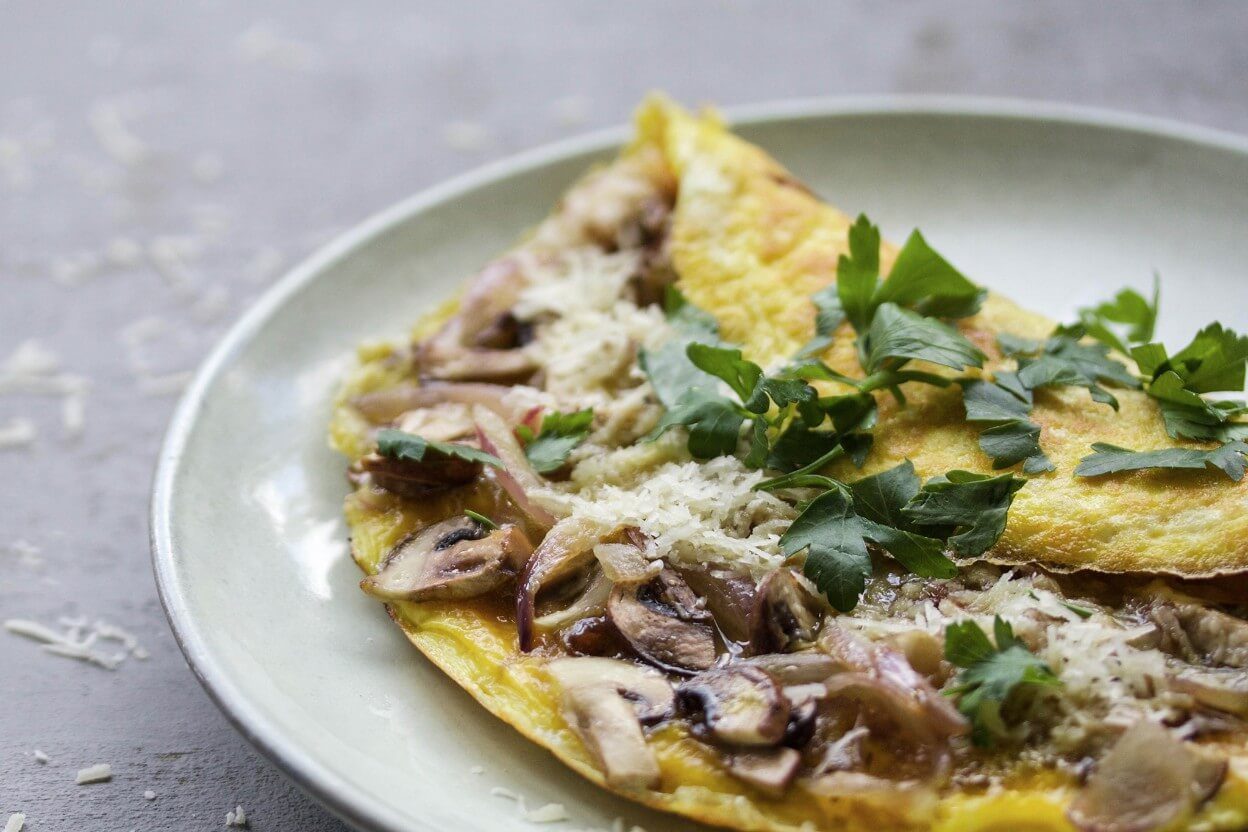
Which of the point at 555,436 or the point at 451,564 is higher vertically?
the point at 555,436

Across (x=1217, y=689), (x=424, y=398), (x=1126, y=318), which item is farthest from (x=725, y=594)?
(x=1126, y=318)

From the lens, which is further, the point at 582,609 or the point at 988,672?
the point at 582,609

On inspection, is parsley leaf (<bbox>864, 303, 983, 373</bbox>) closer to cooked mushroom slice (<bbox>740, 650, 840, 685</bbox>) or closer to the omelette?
the omelette

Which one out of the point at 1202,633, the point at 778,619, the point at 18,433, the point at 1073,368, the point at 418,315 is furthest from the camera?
the point at 18,433

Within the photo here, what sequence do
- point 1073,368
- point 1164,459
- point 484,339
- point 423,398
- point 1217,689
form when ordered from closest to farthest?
point 1217,689 → point 1164,459 → point 1073,368 → point 423,398 → point 484,339

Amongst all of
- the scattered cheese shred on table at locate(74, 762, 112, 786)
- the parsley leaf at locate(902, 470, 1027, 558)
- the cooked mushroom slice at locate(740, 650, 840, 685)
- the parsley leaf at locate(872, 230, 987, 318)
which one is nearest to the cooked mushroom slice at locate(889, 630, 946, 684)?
the cooked mushroom slice at locate(740, 650, 840, 685)

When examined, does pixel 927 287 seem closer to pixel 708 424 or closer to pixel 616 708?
pixel 708 424

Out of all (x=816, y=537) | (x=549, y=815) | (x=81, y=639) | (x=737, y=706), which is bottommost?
(x=81, y=639)
